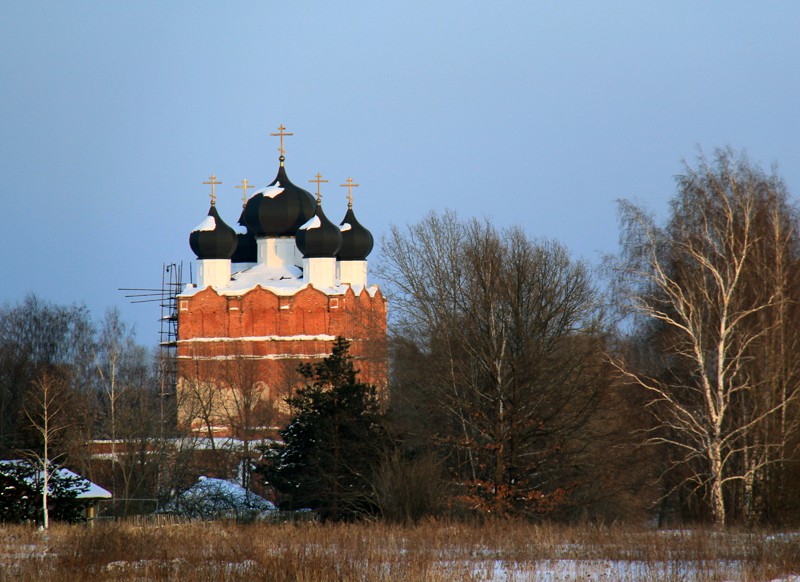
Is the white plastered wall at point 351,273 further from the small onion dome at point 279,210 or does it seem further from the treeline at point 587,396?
the treeline at point 587,396

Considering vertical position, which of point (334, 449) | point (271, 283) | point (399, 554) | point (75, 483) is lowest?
point (399, 554)

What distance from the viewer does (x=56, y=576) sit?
45.3 ft

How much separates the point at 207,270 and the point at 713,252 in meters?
28.3

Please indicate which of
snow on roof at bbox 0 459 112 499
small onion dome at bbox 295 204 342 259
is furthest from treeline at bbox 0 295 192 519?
small onion dome at bbox 295 204 342 259

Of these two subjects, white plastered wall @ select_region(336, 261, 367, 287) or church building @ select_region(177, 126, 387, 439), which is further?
white plastered wall @ select_region(336, 261, 367, 287)

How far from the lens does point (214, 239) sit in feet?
169

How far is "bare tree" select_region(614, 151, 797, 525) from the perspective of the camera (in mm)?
24484

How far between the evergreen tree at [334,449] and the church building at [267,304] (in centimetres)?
2087

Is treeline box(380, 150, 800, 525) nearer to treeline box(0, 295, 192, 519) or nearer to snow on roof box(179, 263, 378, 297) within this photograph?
treeline box(0, 295, 192, 519)

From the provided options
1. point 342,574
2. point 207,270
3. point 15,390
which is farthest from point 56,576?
point 207,270

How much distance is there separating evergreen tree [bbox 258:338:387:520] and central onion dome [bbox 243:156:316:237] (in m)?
24.9

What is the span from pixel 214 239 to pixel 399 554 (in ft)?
119

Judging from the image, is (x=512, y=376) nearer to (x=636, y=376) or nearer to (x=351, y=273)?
(x=636, y=376)

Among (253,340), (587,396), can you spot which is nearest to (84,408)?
(253,340)
